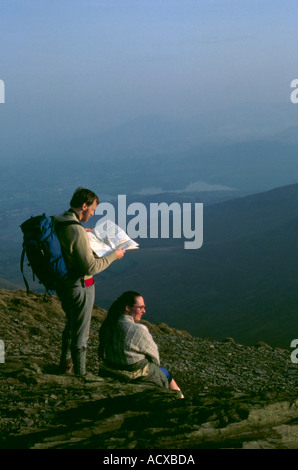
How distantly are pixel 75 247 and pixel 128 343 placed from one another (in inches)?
36.7

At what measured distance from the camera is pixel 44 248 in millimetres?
5062

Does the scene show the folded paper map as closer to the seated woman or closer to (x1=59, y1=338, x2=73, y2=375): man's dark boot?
the seated woman

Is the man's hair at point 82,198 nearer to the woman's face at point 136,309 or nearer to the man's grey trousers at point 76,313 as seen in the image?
the man's grey trousers at point 76,313

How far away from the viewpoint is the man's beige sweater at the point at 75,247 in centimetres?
506

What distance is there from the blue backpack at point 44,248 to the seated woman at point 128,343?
570 mm

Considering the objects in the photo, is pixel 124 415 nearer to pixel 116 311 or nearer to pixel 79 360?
pixel 116 311

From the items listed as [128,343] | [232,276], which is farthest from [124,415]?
[232,276]

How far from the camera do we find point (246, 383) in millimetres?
9445

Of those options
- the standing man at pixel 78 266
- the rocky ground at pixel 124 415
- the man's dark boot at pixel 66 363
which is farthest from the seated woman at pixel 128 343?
the man's dark boot at pixel 66 363

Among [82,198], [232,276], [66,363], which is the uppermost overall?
[232,276]

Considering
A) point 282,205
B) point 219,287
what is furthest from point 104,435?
point 282,205

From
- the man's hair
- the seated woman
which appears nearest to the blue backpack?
the man's hair

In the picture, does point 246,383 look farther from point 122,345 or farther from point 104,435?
point 104,435
